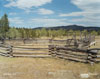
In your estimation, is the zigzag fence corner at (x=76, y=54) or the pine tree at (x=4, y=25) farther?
the pine tree at (x=4, y=25)

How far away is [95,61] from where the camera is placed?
7.41m

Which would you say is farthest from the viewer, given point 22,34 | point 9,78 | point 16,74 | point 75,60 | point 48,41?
point 22,34

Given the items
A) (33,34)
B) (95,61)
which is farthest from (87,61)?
(33,34)

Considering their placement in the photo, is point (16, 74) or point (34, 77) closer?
point (34, 77)

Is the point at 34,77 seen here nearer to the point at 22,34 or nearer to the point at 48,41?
the point at 48,41

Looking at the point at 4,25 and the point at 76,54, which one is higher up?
the point at 4,25

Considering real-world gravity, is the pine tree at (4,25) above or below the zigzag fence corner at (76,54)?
above

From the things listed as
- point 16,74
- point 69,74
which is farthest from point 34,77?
point 69,74

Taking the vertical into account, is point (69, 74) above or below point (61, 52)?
below

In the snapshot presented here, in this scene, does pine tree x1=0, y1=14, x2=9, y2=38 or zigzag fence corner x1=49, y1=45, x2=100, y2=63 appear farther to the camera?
pine tree x1=0, y1=14, x2=9, y2=38

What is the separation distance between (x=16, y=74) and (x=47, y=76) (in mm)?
1803

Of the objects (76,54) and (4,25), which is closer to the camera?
(76,54)

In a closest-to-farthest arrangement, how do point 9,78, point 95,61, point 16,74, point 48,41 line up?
point 9,78 → point 16,74 → point 95,61 → point 48,41

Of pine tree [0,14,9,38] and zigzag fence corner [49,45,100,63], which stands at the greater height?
pine tree [0,14,9,38]
